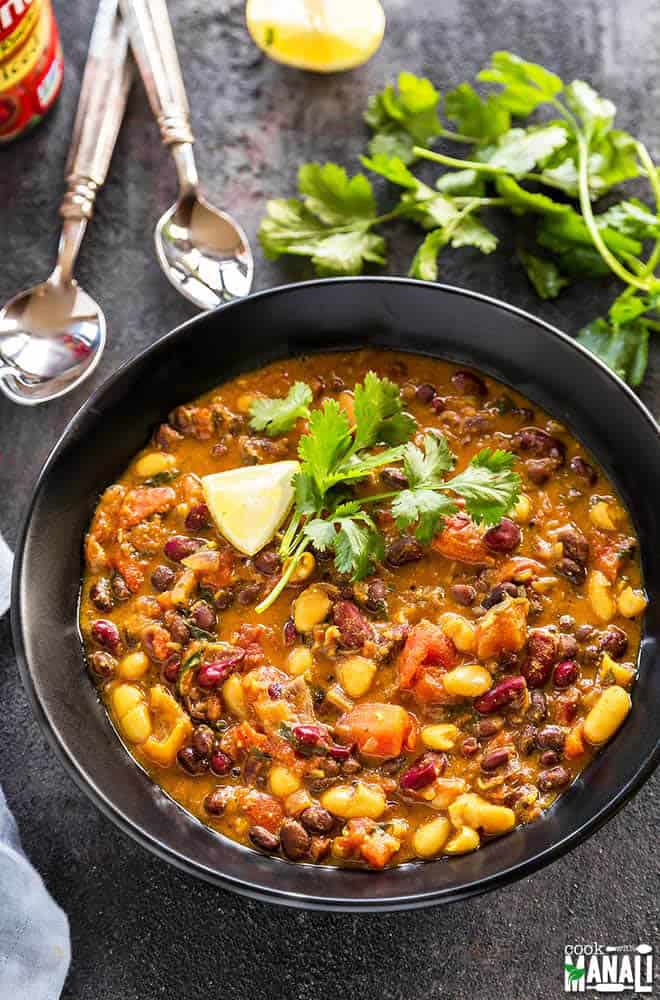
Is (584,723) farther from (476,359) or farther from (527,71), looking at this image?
(527,71)

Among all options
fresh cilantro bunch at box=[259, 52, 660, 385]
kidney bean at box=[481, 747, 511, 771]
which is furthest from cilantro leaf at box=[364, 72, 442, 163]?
kidney bean at box=[481, 747, 511, 771]

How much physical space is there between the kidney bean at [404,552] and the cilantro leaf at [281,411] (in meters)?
0.62

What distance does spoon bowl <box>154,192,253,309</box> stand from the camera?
5.34 metres

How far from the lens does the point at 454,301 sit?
4.83 meters

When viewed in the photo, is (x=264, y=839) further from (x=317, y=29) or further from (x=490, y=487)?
(x=317, y=29)

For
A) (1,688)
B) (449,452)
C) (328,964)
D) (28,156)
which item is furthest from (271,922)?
(28,156)

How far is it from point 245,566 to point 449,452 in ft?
2.96

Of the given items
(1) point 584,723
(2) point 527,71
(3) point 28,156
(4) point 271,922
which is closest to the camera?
(1) point 584,723

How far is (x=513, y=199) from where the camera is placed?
5.24 m

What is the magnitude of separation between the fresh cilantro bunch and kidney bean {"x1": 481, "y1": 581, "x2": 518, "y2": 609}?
114 centimetres

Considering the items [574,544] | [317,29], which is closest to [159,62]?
[317,29]

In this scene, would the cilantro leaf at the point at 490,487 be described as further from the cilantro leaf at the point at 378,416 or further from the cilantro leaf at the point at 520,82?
the cilantro leaf at the point at 520,82

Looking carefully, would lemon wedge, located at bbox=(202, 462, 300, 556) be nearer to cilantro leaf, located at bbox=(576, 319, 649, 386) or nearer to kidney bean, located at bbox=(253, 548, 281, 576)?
kidney bean, located at bbox=(253, 548, 281, 576)

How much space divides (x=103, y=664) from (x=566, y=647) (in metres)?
1.75
